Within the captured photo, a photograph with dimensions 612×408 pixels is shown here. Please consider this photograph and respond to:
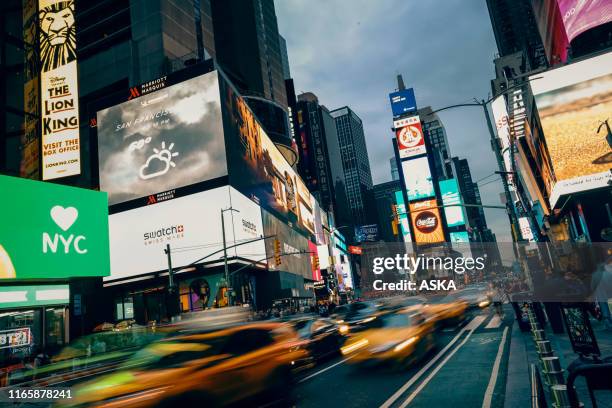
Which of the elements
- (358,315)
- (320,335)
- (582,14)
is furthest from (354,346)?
(582,14)

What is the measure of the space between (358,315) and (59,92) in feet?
76.1

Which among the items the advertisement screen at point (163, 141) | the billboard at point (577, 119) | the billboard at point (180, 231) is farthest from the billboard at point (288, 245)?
the billboard at point (577, 119)

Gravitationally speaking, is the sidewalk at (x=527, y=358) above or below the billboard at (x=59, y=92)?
below

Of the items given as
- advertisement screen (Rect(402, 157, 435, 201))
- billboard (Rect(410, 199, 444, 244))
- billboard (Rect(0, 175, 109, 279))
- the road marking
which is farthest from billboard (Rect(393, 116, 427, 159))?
the road marking

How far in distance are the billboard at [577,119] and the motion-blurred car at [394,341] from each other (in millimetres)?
15957

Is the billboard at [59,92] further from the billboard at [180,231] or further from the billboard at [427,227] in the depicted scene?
the billboard at [427,227]

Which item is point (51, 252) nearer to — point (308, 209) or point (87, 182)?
point (87, 182)

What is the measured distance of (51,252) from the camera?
2009 cm

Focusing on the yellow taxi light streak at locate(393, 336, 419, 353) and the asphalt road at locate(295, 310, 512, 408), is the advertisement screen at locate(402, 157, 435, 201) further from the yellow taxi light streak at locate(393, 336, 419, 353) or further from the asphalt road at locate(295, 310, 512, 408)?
the yellow taxi light streak at locate(393, 336, 419, 353)

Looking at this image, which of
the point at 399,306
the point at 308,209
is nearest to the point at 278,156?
the point at 308,209

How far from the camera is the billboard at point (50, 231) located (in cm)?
1876

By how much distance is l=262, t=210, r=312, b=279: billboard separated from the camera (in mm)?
51719

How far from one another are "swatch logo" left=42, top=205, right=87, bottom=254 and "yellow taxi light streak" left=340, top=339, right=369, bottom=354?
50.5 ft

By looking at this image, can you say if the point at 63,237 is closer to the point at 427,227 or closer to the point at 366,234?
the point at 427,227
